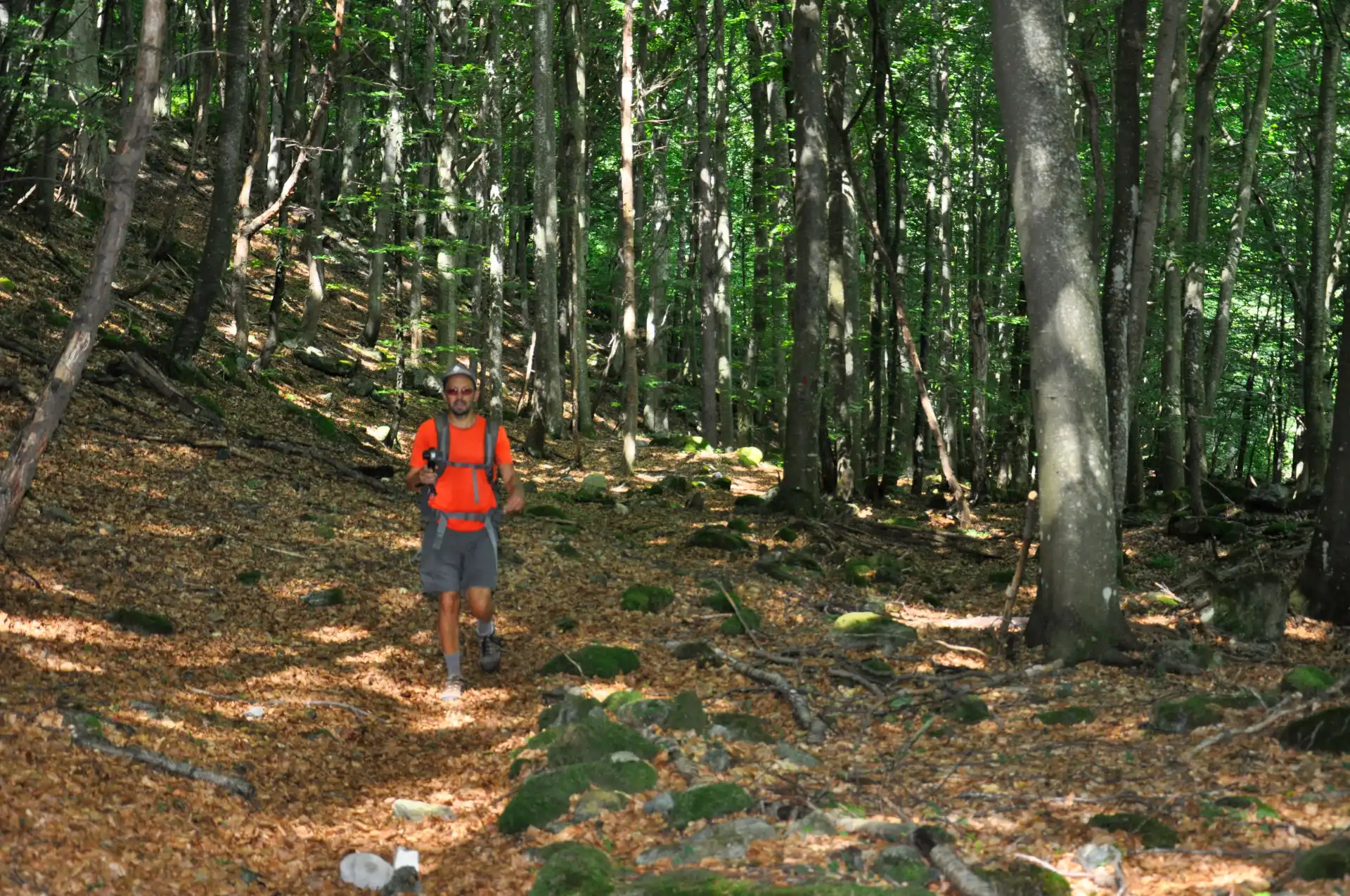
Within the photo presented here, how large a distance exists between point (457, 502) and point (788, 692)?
251 cm

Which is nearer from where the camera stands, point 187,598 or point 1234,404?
point 187,598

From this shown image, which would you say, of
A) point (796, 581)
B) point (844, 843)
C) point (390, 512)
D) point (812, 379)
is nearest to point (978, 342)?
point (812, 379)

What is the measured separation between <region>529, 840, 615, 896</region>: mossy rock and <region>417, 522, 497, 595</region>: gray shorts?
9.62 feet

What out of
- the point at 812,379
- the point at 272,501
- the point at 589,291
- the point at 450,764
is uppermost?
the point at 589,291

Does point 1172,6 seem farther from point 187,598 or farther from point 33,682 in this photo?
point 33,682

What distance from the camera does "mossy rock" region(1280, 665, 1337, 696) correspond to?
6098mm

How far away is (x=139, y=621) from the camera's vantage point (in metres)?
Result: 7.19

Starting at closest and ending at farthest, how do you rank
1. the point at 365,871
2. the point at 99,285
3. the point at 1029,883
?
1. the point at 1029,883
2. the point at 365,871
3. the point at 99,285

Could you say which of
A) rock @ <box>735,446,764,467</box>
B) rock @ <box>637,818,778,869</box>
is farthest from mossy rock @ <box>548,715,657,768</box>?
rock @ <box>735,446,764,467</box>

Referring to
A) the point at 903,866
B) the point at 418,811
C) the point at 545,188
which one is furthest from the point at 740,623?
the point at 545,188

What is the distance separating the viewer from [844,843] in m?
4.72

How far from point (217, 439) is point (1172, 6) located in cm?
1182

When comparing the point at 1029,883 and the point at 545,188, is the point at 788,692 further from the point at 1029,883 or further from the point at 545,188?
the point at 545,188

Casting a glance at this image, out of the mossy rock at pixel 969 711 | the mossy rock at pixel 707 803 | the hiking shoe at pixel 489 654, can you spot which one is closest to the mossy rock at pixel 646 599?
the hiking shoe at pixel 489 654
